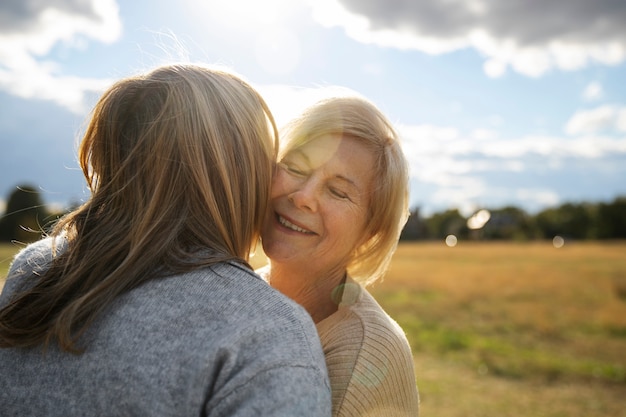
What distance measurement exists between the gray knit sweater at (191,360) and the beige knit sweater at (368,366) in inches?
26.2

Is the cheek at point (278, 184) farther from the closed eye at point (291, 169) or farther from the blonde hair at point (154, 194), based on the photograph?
the blonde hair at point (154, 194)

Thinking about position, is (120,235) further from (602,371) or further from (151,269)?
(602,371)

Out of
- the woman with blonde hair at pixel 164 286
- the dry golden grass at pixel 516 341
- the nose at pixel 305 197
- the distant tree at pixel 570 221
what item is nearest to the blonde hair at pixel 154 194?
the woman with blonde hair at pixel 164 286

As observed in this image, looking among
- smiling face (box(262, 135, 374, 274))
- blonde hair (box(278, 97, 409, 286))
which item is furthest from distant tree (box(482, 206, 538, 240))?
smiling face (box(262, 135, 374, 274))

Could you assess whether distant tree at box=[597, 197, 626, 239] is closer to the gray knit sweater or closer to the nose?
the nose

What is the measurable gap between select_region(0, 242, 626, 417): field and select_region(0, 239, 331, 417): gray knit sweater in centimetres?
84

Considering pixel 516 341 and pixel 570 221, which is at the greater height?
pixel 516 341

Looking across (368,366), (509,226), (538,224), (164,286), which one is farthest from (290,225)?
(538,224)

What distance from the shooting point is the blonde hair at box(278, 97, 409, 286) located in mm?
2766

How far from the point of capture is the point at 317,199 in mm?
2736

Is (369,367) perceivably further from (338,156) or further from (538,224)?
(538,224)

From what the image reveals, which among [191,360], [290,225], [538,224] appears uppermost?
[191,360]

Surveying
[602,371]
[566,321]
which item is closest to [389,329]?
[602,371]

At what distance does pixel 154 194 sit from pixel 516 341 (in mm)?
13258
